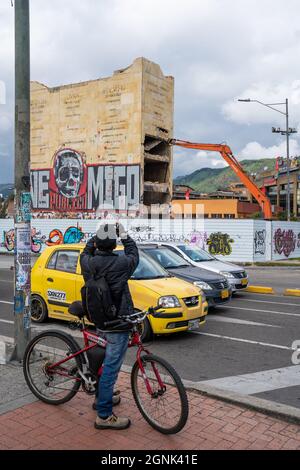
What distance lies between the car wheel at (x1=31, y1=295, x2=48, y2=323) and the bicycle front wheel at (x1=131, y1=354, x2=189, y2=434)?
508 centimetres

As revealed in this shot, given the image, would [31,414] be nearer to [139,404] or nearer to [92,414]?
[92,414]

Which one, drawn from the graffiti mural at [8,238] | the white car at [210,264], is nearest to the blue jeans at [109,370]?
the white car at [210,264]

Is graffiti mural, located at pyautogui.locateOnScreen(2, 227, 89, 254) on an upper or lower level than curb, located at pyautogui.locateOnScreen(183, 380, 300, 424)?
upper

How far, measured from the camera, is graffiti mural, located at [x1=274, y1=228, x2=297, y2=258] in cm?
2633

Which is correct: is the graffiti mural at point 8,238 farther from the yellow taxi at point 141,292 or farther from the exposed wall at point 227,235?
the yellow taxi at point 141,292

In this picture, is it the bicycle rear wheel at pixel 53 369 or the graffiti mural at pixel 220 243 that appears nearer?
the bicycle rear wheel at pixel 53 369

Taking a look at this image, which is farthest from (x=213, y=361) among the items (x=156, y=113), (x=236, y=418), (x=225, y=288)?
(x=156, y=113)

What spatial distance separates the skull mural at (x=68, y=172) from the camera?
37.6 meters

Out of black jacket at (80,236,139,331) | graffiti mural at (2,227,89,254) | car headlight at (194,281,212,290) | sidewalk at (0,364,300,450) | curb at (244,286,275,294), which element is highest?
black jacket at (80,236,139,331)

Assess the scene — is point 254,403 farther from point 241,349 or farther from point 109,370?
point 241,349

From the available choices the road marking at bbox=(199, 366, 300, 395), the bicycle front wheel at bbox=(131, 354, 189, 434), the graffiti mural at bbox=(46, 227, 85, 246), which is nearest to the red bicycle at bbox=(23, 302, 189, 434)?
the bicycle front wheel at bbox=(131, 354, 189, 434)

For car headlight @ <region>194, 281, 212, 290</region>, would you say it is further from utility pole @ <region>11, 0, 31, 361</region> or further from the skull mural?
the skull mural

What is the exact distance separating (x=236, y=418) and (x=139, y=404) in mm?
931

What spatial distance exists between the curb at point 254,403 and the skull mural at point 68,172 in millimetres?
33296
